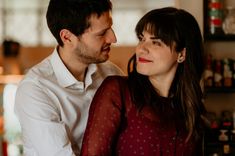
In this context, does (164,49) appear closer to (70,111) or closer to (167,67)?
(167,67)

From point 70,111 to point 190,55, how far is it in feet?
1.60

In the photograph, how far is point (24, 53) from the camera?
16.1 feet

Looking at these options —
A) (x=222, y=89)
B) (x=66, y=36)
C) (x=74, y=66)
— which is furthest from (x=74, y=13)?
(x=222, y=89)

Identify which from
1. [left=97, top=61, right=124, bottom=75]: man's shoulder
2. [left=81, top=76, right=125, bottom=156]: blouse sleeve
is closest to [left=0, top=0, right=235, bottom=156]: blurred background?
[left=97, top=61, right=124, bottom=75]: man's shoulder

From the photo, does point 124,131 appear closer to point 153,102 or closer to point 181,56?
point 153,102

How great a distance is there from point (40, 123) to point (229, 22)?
1.86 metres

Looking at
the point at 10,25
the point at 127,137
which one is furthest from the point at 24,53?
the point at 127,137

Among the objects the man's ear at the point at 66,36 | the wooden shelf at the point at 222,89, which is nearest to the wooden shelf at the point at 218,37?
the wooden shelf at the point at 222,89

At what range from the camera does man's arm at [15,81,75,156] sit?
169 cm

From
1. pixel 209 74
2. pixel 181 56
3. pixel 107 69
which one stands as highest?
pixel 181 56

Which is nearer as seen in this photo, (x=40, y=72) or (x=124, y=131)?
(x=124, y=131)

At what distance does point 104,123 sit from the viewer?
1579mm

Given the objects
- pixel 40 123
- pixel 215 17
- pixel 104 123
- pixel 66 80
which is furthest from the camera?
pixel 215 17

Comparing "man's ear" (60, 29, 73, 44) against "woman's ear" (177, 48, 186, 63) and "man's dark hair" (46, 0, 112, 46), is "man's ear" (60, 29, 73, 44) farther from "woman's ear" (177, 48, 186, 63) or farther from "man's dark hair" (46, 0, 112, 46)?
"woman's ear" (177, 48, 186, 63)
